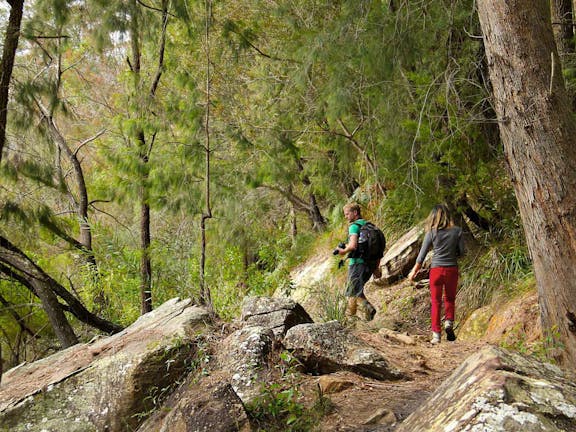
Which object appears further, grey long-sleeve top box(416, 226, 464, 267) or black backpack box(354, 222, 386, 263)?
black backpack box(354, 222, 386, 263)

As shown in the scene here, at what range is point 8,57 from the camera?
4.75m

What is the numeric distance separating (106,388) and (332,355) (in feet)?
6.14

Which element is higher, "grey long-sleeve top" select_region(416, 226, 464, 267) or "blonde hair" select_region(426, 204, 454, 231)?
"blonde hair" select_region(426, 204, 454, 231)

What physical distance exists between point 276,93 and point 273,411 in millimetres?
8807

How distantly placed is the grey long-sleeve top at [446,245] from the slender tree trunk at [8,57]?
4.55 meters

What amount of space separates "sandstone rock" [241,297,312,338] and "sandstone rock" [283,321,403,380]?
604 millimetres

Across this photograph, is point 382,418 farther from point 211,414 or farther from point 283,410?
point 211,414

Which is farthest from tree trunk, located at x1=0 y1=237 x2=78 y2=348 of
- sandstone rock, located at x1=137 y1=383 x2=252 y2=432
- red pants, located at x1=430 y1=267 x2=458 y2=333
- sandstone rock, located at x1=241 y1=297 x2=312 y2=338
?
red pants, located at x1=430 y1=267 x2=458 y2=333

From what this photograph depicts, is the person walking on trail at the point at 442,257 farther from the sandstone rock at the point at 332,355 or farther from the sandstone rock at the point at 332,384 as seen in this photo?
the sandstone rock at the point at 332,384

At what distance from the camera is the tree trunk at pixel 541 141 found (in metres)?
4.60

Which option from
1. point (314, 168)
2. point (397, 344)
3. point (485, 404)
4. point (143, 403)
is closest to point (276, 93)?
point (314, 168)

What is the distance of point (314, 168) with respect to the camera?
12.7 m

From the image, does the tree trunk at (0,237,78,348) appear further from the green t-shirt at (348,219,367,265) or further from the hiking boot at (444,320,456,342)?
the hiking boot at (444,320,456,342)

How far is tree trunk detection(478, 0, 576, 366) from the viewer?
460cm
